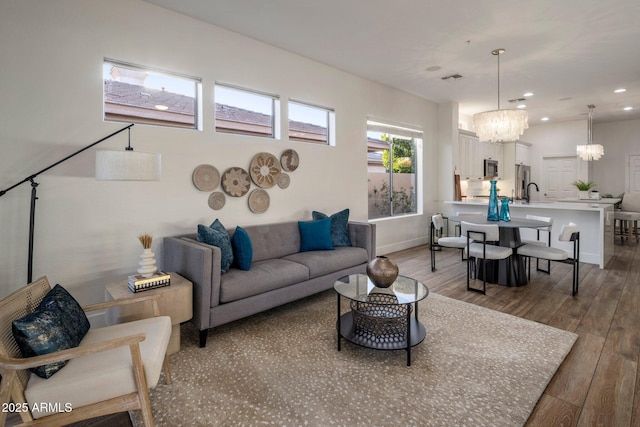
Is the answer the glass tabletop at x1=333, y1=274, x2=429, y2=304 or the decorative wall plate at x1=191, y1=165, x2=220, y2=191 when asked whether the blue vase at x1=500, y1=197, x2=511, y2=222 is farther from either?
the decorative wall plate at x1=191, y1=165, x2=220, y2=191

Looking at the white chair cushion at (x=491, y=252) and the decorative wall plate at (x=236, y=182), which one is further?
the white chair cushion at (x=491, y=252)

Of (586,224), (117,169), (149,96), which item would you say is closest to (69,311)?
(117,169)

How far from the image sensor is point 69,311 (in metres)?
1.80

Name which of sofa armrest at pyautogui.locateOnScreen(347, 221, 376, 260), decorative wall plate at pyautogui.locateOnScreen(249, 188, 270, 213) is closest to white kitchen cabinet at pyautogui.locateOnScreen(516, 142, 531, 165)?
sofa armrest at pyautogui.locateOnScreen(347, 221, 376, 260)

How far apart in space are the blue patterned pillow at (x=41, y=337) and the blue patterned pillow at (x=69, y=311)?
0.26 ft

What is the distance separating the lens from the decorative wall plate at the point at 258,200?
399cm

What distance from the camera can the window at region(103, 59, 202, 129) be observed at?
10.2 feet

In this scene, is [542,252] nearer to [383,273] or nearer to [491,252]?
[491,252]

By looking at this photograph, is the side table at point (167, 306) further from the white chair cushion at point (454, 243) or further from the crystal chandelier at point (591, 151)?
the crystal chandelier at point (591, 151)

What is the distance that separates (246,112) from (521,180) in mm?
7912

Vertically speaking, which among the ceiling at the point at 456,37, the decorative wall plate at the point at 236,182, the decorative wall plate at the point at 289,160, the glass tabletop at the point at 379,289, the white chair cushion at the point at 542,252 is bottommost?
the glass tabletop at the point at 379,289

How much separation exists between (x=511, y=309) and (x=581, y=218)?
3085 millimetres

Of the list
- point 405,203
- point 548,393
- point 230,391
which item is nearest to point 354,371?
point 230,391

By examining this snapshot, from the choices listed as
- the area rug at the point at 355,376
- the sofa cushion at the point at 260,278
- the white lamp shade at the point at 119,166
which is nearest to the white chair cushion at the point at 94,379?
the area rug at the point at 355,376
